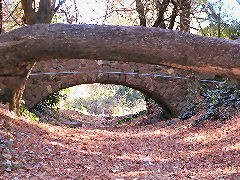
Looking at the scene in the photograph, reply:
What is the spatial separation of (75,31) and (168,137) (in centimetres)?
340

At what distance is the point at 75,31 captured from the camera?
3445 millimetres

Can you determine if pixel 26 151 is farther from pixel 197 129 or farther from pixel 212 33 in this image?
pixel 212 33

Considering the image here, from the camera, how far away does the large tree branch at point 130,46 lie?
10.4 ft

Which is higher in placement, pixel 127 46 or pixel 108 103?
pixel 127 46

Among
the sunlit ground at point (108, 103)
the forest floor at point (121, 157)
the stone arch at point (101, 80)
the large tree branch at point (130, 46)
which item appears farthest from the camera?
the sunlit ground at point (108, 103)

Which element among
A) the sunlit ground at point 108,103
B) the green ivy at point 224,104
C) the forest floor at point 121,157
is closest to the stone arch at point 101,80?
the green ivy at point 224,104

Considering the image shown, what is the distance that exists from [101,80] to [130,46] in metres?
5.18

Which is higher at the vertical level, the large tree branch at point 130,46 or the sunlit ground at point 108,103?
the large tree branch at point 130,46

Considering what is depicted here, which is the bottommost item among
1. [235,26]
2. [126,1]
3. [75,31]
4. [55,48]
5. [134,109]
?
[134,109]

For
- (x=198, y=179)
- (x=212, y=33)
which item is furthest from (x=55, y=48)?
(x=212, y=33)

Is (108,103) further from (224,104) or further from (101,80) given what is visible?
(224,104)

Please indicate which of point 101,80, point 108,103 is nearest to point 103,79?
point 101,80

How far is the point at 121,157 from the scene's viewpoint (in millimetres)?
4238

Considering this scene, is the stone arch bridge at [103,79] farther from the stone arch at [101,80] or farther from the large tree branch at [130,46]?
the large tree branch at [130,46]
